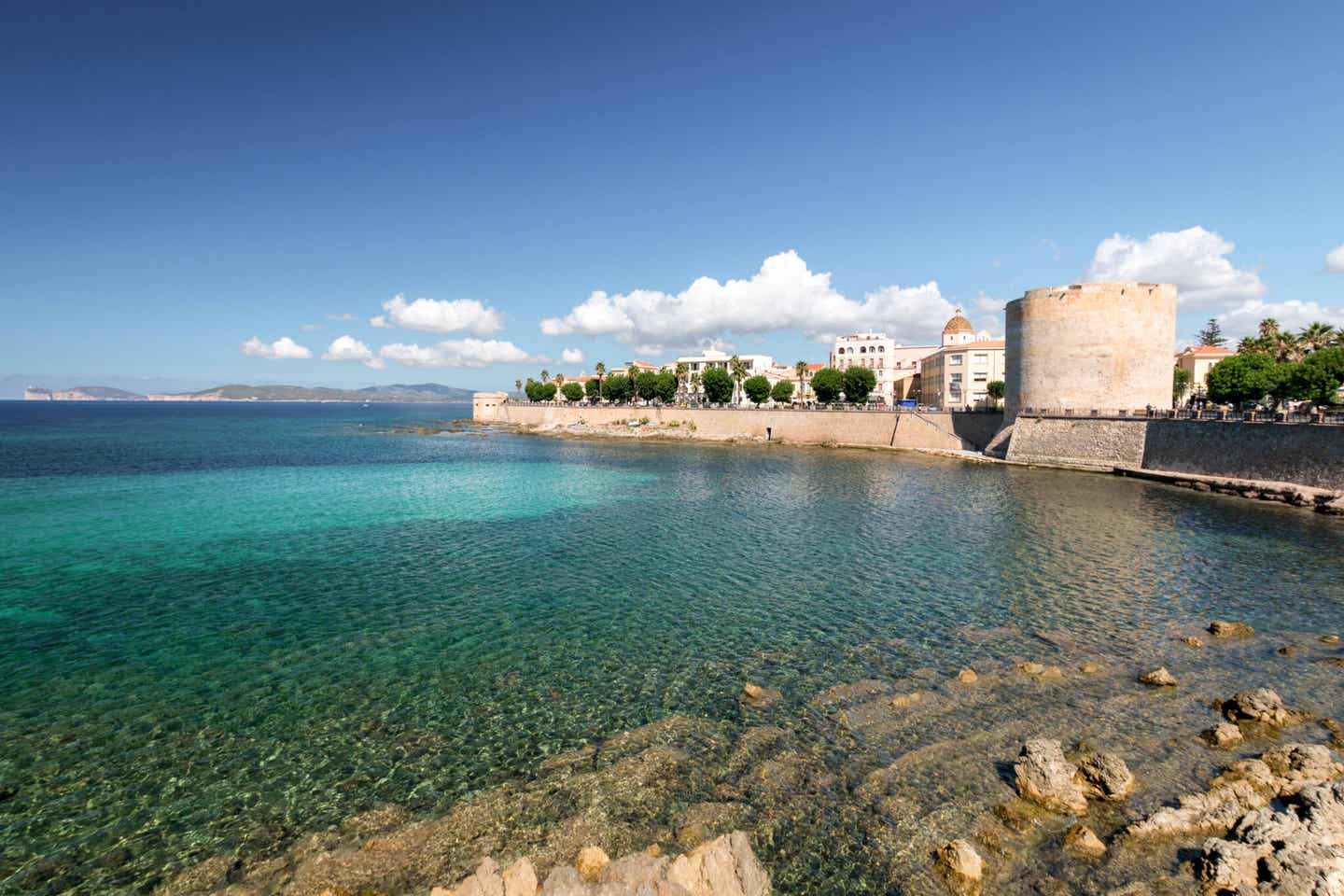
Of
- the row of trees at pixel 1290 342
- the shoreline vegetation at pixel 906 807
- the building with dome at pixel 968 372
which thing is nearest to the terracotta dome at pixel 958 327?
the building with dome at pixel 968 372

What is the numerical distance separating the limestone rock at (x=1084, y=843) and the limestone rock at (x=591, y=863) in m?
5.92

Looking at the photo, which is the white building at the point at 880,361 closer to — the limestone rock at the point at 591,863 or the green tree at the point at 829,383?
the green tree at the point at 829,383

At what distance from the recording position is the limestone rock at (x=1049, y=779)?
9259mm

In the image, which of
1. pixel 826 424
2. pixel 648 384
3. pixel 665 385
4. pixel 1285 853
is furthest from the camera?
pixel 648 384

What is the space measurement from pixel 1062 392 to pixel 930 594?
38.8 metres

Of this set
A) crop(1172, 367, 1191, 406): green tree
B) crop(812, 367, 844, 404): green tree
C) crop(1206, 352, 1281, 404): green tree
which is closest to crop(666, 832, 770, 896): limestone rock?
crop(1206, 352, 1281, 404): green tree

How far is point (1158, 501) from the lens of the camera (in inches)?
1352

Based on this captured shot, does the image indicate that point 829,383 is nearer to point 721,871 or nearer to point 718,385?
point 718,385

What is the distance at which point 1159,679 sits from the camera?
13.0 metres

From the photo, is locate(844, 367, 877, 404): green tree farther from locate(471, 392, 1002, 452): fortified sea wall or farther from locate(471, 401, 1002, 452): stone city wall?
locate(471, 392, 1002, 452): fortified sea wall

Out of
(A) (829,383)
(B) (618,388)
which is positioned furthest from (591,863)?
(B) (618,388)

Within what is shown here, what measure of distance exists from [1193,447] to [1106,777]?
41.5 meters

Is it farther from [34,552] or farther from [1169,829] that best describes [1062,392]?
[34,552]

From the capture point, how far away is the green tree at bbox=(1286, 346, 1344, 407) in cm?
4094
